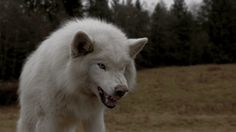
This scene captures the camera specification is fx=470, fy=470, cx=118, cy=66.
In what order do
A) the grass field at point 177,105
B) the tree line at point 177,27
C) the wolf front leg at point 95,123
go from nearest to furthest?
the wolf front leg at point 95,123 → the grass field at point 177,105 → the tree line at point 177,27

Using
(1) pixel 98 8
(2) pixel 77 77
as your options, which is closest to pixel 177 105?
(1) pixel 98 8

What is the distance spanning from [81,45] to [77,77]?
358 mm

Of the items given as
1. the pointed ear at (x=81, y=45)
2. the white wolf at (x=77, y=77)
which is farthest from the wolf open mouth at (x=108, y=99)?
the pointed ear at (x=81, y=45)

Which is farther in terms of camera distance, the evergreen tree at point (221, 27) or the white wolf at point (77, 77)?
the evergreen tree at point (221, 27)

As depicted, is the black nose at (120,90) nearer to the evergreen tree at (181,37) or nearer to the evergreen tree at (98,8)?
the evergreen tree at (98,8)

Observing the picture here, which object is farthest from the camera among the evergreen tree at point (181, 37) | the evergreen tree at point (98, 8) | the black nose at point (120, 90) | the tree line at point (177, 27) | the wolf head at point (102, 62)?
the evergreen tree at point (181, 37)

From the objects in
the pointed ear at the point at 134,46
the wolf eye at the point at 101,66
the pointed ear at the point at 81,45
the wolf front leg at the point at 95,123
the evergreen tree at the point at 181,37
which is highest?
the pointed ear at the point at 81,45

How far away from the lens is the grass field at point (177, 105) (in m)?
20.5

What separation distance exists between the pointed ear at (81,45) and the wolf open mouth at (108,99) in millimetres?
443

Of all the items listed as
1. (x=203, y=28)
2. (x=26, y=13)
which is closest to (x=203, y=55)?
(x=203, y=28)

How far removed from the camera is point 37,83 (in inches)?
227

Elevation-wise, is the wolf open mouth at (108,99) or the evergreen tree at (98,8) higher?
the wolf open mouth at (108,99)

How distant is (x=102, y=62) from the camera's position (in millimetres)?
5109

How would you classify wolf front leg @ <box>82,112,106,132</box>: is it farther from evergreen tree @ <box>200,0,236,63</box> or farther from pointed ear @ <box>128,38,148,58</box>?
evergreen tree @ <box>200,0,236,63</box>
